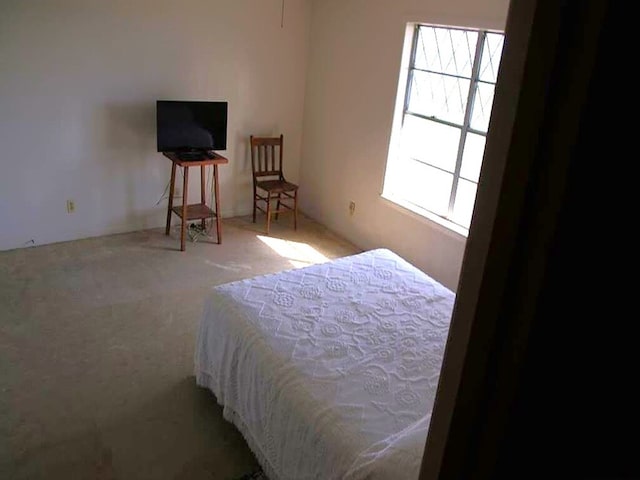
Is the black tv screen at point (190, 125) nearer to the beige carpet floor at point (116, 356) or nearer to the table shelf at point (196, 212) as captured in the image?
the table shelf at point (196, 212)

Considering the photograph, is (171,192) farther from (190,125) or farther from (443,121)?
(443,121)

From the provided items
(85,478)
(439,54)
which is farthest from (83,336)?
(439,54)

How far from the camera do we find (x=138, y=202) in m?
5.05

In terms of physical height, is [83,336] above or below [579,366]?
below

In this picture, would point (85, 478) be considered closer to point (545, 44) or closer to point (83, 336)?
point (83, 336)

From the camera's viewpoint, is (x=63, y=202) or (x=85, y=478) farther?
(x=63, y=202)

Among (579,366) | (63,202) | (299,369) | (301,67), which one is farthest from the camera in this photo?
(301,67)

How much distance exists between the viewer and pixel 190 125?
4.73 m

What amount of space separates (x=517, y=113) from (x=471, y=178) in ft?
12.5

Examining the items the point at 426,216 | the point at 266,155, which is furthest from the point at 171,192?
the point at 426,216

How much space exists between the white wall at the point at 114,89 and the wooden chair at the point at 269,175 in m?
0.14

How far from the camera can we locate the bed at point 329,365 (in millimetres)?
1977

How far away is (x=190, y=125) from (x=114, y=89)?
678 mm

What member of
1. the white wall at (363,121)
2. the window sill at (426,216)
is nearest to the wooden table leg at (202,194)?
the white wall at (363,121)
